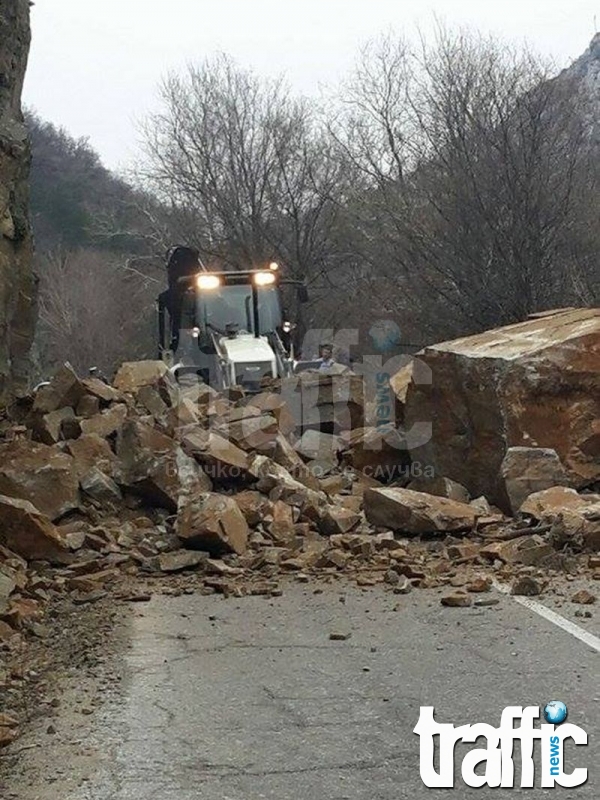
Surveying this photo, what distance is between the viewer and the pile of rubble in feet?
26.5

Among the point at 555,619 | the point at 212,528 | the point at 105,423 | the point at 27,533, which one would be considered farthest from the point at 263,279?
the point at 555,619

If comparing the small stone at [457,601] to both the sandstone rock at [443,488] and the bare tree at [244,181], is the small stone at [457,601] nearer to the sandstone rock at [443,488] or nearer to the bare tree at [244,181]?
the sandstone rock at [443,488]

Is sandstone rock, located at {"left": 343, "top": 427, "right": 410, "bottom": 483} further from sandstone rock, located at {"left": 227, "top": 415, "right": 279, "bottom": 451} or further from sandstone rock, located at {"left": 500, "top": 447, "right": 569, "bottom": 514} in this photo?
sandstone rock, located at {"left": 500, "top": 447, "right": 569, "bottom": 514}

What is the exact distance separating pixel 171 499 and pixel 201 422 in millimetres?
2187

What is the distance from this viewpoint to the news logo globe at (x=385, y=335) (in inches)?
1026

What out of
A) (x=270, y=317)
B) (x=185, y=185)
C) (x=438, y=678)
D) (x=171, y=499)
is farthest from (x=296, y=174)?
(x=438, y=678)

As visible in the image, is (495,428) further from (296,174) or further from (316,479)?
(296,174)

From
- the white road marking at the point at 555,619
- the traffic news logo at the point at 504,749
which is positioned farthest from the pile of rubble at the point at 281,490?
the traffic news logo at the point at 504,749

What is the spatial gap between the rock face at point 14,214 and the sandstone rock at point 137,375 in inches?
106

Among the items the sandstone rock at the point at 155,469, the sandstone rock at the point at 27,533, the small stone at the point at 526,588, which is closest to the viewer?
the small stone at the point at 526,588

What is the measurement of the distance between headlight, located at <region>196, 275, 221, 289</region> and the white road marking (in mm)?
11094

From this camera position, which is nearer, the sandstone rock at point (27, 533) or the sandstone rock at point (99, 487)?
the sandstone rock at point (27, 533)

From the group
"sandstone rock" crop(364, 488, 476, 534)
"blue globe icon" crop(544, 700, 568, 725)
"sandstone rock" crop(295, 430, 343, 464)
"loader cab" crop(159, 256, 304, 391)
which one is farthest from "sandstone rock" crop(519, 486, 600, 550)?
"loader cab" crop(159, 256, 304, 391)

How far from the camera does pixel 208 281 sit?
58.4 feet
